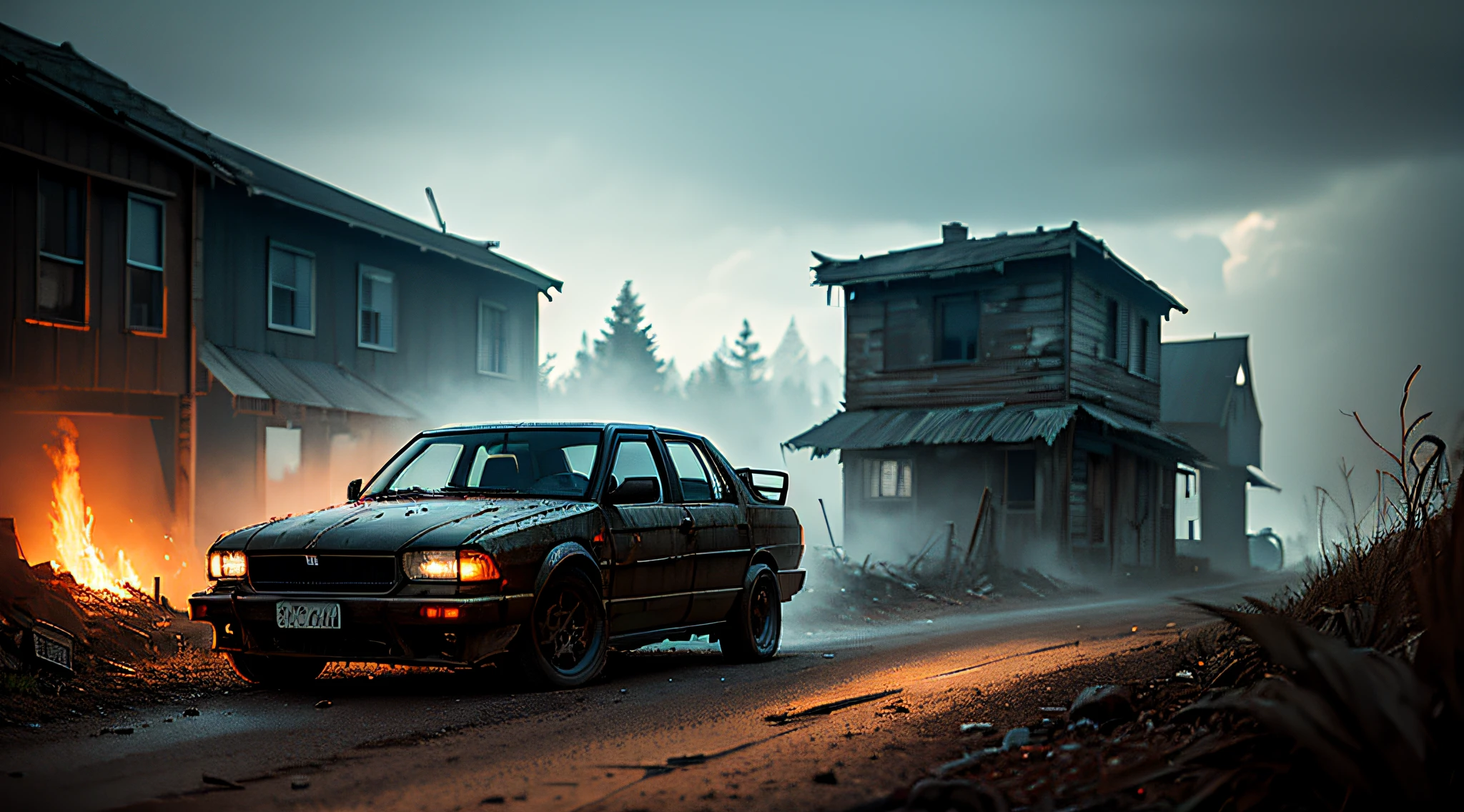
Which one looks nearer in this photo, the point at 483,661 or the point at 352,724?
the point at 352,724

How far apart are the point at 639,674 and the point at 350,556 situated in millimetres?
2374

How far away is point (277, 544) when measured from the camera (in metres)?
6.82

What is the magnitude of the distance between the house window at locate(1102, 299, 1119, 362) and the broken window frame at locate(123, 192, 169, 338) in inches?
762

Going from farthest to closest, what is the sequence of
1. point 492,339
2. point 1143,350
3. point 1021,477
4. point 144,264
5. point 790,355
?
point 790,355
point 1143,350
point 492,339
point 1021,477
point 144,264

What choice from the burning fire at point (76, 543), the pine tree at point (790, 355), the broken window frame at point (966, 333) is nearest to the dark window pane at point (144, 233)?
the burning fire at point (76, 543)

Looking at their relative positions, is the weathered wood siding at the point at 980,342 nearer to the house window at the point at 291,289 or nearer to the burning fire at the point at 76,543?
the house window at the point at 291,289

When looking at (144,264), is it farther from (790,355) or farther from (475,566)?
(790,355)

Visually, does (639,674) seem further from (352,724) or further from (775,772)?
(775,772)

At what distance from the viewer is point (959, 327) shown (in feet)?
86.9

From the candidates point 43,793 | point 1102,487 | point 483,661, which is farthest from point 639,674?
point 1102,487

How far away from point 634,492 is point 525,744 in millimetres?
2437

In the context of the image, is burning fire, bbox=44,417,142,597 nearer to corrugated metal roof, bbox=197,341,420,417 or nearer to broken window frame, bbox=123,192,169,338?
broken window frame, bbox=123,192,169,338

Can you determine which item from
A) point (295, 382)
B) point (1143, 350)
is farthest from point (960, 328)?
point (295, 382)

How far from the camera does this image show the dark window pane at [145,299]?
15945 millimetres
